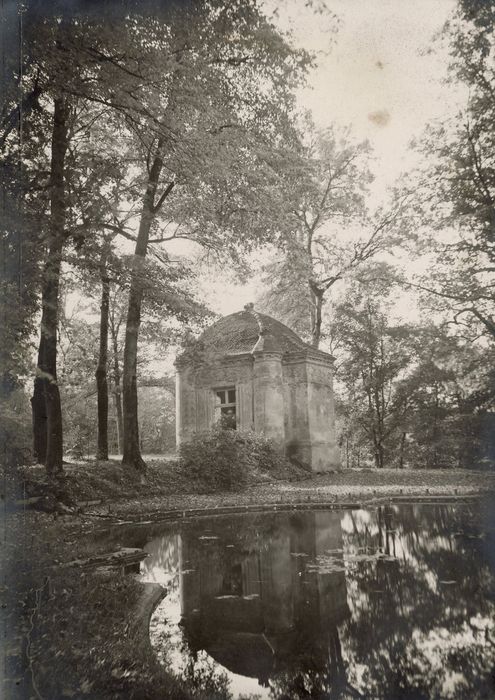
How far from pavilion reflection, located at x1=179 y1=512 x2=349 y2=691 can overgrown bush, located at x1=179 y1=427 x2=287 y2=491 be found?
662 cm

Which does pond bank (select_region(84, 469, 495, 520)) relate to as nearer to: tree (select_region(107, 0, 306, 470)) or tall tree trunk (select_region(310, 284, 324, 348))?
tree (select_region(107, 0, 306, 470))

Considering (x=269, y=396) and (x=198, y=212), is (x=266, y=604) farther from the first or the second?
(x=269, y=396)

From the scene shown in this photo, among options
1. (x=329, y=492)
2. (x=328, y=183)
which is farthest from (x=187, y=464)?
(x=328, y=183)

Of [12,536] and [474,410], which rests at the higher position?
[474,410]

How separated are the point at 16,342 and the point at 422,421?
25.9 meters

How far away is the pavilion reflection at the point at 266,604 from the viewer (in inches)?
149

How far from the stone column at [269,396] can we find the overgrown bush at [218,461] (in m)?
2.57

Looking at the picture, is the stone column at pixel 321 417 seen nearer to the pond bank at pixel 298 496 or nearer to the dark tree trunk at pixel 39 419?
the pond bank at pixel 298 496

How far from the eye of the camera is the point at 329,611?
15.8ft

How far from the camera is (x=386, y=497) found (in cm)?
1309

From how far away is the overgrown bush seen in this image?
49.9 feet

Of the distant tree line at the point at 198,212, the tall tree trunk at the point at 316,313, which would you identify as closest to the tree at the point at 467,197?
the distant tree line at the point at 198,212

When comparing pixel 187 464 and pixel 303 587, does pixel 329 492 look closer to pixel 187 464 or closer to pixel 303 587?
pixel 187 464

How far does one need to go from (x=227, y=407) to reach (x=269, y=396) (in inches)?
101
